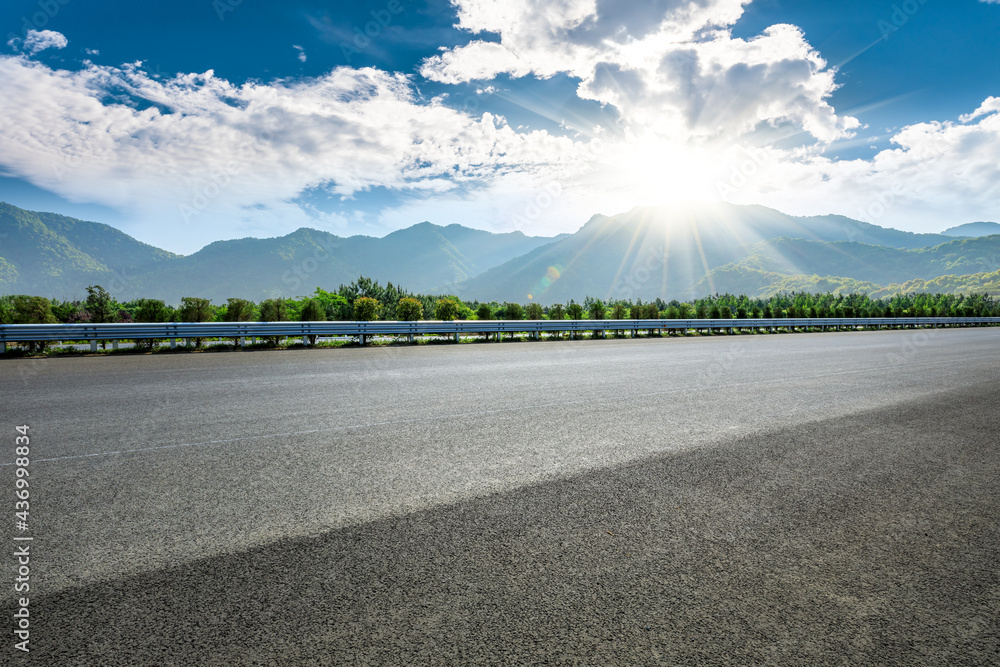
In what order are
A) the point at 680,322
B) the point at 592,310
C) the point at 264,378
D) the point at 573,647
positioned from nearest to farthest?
the point at 573,647, the point at 264,378, the point at 680,322, the point at 592,310

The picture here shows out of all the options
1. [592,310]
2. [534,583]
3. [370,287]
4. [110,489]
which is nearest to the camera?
[534,583]

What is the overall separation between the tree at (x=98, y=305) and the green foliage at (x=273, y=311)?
6.06 meters

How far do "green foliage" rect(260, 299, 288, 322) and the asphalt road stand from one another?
13633 millimetres

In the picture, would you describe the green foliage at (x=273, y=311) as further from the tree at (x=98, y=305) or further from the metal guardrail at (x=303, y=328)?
the tree at (x=98, y=305)

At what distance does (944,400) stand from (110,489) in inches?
477

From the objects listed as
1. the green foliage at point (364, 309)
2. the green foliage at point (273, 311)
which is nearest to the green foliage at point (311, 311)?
the green foliage at point (273, 311)

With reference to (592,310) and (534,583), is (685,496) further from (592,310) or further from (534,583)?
(592,310)

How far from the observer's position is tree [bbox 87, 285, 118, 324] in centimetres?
2087

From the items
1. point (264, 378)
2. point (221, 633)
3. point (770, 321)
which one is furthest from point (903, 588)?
point (770, 321)

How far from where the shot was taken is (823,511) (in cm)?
396

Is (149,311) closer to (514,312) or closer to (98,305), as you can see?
(98,305)

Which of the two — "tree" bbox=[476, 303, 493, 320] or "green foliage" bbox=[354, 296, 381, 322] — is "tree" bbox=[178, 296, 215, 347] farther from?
"tree" bbox=[476, 303, 493, 320]

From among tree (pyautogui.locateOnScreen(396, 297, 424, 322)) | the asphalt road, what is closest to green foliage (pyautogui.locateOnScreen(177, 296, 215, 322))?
tree (pyautogui.locateOnScreen(396, 297, 424, 322))

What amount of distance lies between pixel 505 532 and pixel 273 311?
21097 millimetres
